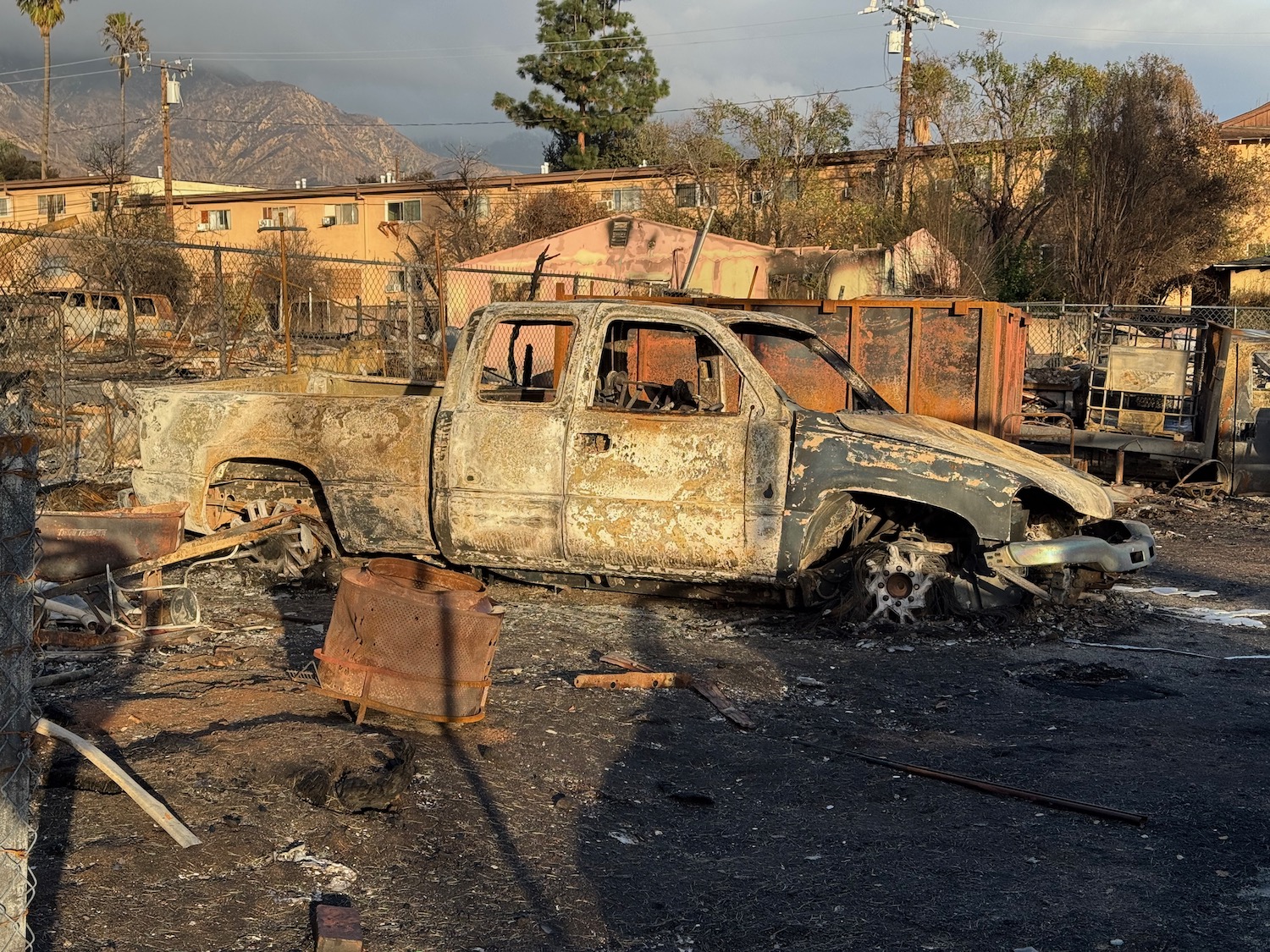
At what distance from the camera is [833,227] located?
117 ft

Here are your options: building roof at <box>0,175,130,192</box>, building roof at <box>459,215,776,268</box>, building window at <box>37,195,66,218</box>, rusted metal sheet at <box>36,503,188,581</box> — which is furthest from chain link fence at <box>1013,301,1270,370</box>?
building window at <box>37,195,66,218</box>

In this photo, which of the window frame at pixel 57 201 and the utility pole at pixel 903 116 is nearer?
the utility pole at pixel 903 116

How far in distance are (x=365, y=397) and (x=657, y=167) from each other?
33.4 metres

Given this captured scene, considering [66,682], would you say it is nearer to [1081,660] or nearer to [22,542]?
[22,542]

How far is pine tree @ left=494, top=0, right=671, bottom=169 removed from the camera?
1996 inches

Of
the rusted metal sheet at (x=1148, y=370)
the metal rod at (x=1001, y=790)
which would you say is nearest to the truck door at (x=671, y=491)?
the metal rod at (x=1001, y=790)

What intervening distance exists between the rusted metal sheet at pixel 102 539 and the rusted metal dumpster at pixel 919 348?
6.39m

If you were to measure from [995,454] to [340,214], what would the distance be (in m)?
40.9

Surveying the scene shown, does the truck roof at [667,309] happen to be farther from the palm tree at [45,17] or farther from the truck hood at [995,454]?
the palm tree at [45,17]

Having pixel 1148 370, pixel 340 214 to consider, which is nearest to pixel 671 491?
pixel 1148 370

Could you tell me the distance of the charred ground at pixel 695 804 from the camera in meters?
3.67

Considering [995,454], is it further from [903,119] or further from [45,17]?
[45,17]

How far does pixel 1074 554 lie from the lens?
22.8 ft

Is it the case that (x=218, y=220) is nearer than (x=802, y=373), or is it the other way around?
(x=802, y=373)
